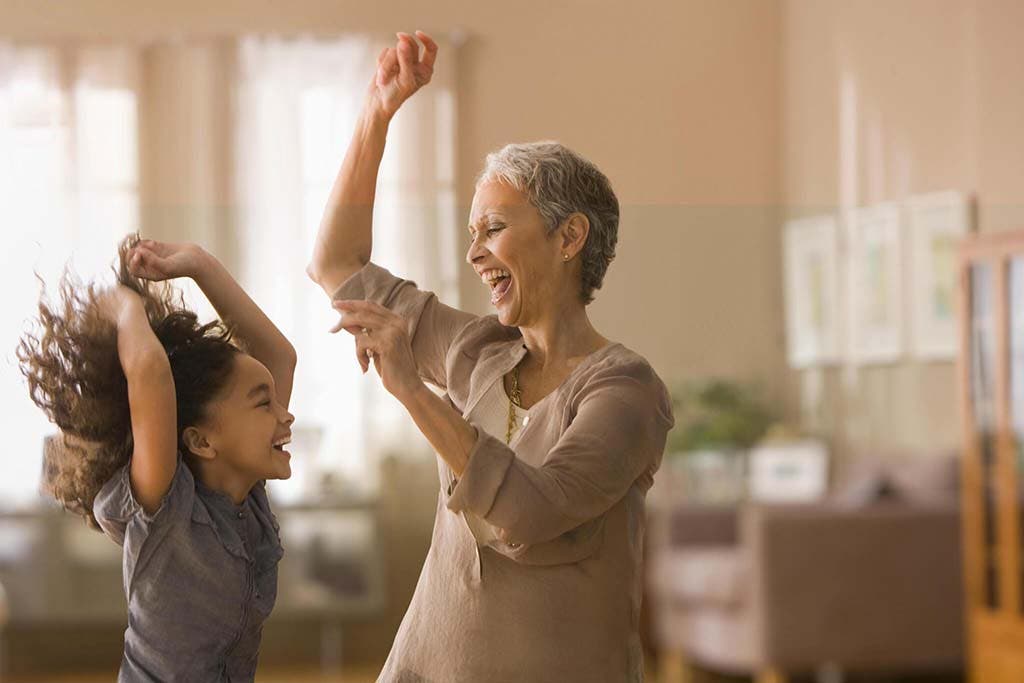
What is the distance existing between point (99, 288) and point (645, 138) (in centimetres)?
419

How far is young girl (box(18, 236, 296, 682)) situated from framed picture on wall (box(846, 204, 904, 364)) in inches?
146

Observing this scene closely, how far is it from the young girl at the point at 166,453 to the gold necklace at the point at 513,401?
0.61ft

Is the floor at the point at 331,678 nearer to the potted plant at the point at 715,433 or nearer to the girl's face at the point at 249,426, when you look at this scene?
the potted plant at the point at 715,433

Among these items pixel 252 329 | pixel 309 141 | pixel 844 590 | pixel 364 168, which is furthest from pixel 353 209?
pixel 309 141

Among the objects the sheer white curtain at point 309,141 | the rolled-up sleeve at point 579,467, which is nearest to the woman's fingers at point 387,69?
the rolled-up sleeve at point 579,467

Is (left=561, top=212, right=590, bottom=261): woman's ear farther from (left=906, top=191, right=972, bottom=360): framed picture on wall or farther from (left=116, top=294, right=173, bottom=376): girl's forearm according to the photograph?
(left=906, top=191, right=972, bottom=360): framed picture on wall

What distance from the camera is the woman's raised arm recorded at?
127 centimetres

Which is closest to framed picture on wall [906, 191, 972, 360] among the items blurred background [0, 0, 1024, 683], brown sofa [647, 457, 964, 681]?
blurred background [0, 0, 1024, 683]

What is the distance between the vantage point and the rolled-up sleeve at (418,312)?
4.28 ft

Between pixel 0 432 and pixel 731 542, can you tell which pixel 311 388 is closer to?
pixel 0 432

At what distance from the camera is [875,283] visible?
485 centimetres

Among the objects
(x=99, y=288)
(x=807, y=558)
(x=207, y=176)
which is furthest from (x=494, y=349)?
(x=207, y=176)

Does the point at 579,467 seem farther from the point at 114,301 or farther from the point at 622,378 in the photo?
the point at 114,301

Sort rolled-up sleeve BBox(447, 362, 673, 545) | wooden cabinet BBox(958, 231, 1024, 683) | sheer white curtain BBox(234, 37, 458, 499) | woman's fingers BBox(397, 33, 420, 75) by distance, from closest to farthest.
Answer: rolled-up sleeve BBox(447, 362, 673, 545), woman's fingers BBox(397, 33, 420, 75), wooden cabinet BBox(958, 231, 1024, 683), sheer white curtain BBox(234, 37, 458, 499)
